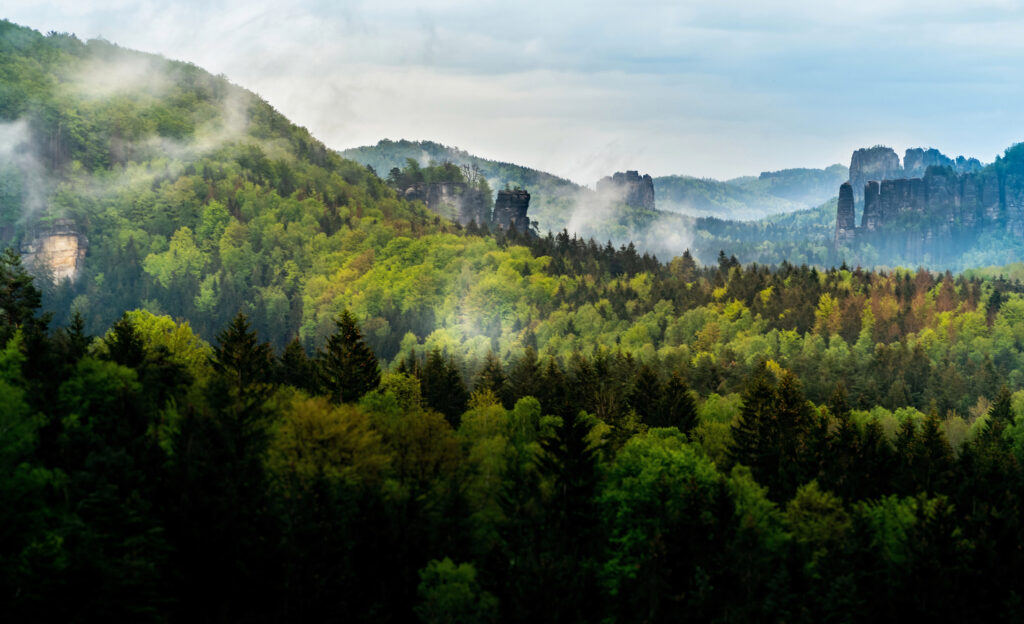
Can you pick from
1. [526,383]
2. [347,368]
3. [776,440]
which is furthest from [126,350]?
[776,440]

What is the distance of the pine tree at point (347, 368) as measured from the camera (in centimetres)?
8562

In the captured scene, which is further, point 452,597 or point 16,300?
point 16,300

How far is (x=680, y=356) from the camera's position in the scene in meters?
168

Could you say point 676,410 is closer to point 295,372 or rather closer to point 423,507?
point 295,372

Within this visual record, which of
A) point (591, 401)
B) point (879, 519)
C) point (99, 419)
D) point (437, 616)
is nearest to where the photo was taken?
point (437, 616)

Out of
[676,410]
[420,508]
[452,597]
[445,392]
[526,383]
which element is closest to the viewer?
[452,597]

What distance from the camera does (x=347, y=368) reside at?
8600 centimetres

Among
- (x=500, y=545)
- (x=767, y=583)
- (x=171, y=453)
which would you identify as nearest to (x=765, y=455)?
(x=767, y=583)

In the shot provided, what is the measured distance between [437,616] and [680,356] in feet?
368

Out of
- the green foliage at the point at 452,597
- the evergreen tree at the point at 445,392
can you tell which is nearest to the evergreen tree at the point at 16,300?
the evergreen tree at the point at 445,392

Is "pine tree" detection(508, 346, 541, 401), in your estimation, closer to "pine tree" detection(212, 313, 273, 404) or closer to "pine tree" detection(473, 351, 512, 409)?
"pine tree" detection(473, 351, 512, 409)

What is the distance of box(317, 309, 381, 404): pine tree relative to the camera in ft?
281

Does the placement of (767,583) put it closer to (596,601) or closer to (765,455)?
(596,601)

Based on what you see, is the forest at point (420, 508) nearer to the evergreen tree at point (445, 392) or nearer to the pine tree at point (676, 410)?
the evergreen tree at point (445, 392)
